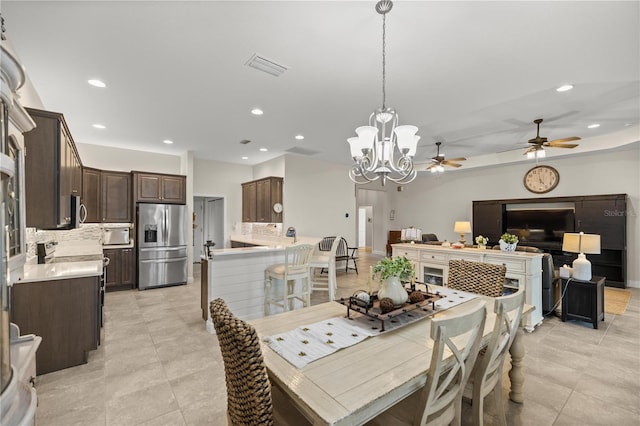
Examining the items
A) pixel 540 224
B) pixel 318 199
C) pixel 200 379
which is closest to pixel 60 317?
pixel 200 379

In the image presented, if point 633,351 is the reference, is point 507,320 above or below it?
above

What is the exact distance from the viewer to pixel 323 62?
101 inches

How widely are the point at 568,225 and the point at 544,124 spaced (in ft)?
9.93

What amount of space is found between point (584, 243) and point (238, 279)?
15.3 feet

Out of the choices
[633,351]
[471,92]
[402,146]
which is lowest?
[633,351]

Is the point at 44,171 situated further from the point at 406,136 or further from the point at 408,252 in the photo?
the point at 408,252

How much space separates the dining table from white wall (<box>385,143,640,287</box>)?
21.6 ft

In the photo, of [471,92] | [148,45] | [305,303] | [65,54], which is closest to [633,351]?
[471,92]

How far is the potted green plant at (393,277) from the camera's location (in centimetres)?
193

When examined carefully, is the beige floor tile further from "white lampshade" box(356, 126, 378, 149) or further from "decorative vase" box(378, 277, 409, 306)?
"white lampshade" box(356, 126, 378, 149)

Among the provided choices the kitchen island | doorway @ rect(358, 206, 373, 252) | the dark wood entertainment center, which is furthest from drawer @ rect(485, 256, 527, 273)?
doorway @ rect(358, 206, 373, 252)

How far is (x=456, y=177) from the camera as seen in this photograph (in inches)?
329

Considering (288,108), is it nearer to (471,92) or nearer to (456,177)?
(471,92)

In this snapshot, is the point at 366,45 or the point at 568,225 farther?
the point at 568,225
